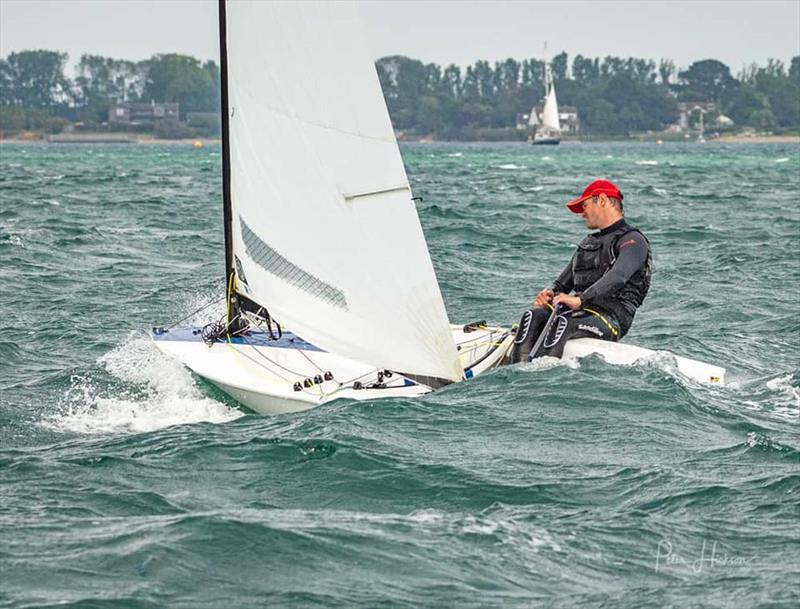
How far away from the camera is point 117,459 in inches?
325

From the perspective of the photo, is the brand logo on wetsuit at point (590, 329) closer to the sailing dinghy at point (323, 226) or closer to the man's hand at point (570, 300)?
the sailing dinghy at point (323, 226)

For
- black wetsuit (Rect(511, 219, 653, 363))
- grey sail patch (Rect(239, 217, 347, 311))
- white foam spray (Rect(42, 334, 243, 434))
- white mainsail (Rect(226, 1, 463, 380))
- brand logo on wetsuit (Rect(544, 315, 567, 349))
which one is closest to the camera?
white foam spray (Rect(42, 334, 243, 434))

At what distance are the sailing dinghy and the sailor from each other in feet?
0.44

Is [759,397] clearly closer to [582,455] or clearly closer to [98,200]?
[582,455]

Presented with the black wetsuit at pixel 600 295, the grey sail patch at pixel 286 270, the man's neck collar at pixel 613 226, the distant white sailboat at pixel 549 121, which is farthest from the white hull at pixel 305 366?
the distant white sailboat at pixel 549 121

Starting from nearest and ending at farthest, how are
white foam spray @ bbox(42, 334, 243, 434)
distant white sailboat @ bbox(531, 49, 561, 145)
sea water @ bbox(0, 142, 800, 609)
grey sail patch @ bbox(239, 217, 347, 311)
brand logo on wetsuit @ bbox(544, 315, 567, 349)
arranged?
1. sea water @ bbox(0, 142, 800, 609)
2. white foam spray @ bbox(42, 334, 243, 434)
3. grey sail patch @ bbox(239, 217, 347, 311)
4. brand logo on wetsuit @ bbox(544, 315, 567, 349)
5. distant white sailboat @ bbox(531, 49, 561, 145)

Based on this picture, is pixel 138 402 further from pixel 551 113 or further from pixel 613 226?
pixel 551 113

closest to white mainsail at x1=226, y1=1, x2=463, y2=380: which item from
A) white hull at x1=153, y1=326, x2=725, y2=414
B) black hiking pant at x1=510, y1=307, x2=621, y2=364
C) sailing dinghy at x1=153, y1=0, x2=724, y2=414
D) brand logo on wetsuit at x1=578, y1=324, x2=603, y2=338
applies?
sailing dinghy at x1=153, y1=0, x2=724, y2=414

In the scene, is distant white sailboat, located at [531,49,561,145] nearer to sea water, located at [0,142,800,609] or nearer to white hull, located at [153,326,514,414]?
sea water, located at [0,142,800,609]

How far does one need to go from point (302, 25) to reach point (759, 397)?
404 centimetres

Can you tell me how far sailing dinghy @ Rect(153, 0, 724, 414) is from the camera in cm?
955

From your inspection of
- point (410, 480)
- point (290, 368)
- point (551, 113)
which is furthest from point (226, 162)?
point (551, 113)

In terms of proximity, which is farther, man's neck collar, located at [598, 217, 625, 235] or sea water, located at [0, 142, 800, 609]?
man's neck collar, located at [598, 217, 625, 235]

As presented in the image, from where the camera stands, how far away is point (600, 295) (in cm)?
997
